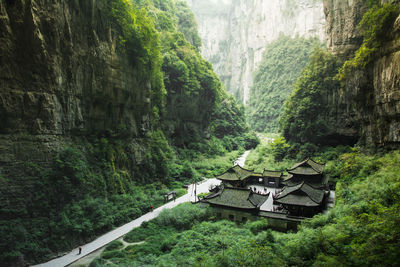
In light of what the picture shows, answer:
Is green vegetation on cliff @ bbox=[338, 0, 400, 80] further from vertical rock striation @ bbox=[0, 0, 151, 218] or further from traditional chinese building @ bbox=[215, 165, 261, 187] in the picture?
vertical rock striation @ bbox=[0, 0, 151, 218]

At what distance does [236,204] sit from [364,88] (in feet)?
60.9

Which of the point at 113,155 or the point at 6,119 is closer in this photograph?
the point at 6,119

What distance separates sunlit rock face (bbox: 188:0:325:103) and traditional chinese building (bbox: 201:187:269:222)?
274 feet

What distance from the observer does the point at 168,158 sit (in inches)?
1330

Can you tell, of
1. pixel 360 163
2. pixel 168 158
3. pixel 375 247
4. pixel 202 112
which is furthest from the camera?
pixel 202 112

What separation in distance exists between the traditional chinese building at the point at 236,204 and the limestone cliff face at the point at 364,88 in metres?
12.9

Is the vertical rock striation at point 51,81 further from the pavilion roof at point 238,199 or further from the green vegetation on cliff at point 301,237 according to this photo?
the pavilion roof at point 238,199

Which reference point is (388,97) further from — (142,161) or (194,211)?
(142,161)

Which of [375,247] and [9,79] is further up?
[9,79]

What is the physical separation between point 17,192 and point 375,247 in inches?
752

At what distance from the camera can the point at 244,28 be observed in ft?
404

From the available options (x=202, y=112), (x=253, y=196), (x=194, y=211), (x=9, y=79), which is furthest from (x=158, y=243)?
(x=202, y=112)

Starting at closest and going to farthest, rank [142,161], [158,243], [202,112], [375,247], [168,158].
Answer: [375,247] → [158,243] → [142,161] → [168,158] → [202,112]

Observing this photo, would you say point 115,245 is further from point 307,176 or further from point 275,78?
point 275,78
